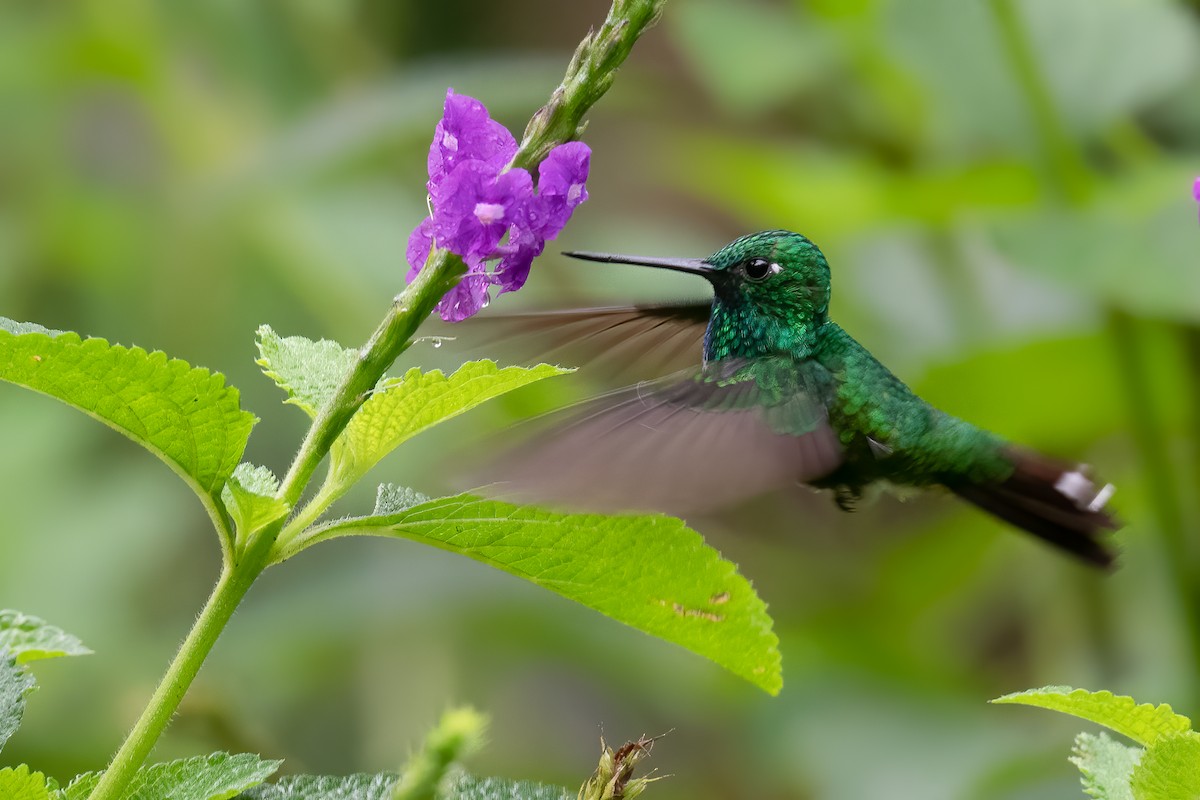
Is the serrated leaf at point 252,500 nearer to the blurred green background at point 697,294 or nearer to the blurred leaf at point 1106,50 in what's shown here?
the blurred green background at point 697,294

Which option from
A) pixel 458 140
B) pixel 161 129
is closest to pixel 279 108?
pixel 161 129

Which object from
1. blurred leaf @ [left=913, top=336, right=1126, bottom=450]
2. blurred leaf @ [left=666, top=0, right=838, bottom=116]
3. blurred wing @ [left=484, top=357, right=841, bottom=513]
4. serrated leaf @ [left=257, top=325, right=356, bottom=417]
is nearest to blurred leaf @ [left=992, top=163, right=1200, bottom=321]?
blurred leaf @ [left=913, top=336, right=1126, bottom=450]

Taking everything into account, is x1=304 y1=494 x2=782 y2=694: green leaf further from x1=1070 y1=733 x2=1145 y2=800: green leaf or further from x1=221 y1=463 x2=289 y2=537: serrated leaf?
x1=1070 y1=733 x2=1145 y2=800: green leaf

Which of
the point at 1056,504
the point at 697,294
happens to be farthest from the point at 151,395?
the point at 697,294

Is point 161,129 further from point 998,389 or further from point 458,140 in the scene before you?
point 458,140

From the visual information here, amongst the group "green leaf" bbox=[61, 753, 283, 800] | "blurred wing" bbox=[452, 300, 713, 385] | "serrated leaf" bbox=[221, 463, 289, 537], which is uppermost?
"blurred wing" bbox=[452, 300, 713, 385]

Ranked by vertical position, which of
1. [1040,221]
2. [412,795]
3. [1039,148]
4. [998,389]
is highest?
[1039,148]
